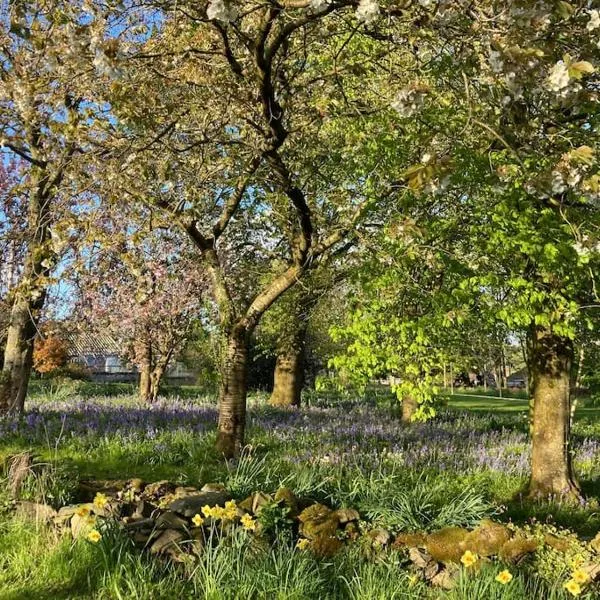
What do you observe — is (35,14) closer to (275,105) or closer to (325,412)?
(275,105)

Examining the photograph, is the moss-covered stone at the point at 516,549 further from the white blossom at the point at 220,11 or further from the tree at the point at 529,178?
the white blossom at the point at 220,11

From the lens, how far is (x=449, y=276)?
7.94 meters

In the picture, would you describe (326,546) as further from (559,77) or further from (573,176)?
(559,77)

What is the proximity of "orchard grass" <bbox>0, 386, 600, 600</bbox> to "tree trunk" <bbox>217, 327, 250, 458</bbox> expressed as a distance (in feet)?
0.97

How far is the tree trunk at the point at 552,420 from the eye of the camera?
27.8 ft

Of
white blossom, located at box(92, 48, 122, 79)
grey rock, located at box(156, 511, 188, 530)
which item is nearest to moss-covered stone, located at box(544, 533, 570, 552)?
grey rock, located at box(156, 511, 188, 530)

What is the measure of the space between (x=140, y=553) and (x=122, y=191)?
13.2ft

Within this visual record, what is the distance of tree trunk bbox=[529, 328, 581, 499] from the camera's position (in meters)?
8.48

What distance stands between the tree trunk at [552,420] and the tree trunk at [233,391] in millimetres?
3988

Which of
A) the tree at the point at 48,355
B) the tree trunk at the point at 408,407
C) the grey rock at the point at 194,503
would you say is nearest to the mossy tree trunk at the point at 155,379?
the tree trunk at the point at 408,407

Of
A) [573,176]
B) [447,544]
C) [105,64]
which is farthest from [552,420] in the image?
[105,64]

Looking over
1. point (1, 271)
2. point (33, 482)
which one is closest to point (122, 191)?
point (33, 482)

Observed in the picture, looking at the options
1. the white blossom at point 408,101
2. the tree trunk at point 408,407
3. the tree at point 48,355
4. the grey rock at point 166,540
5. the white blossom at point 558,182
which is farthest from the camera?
the tree at point 48,355

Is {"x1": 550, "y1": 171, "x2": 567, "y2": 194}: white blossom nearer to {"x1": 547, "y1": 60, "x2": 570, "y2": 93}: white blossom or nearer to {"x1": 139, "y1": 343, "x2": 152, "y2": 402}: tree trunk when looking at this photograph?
{"x1": 547, "y1": 60, "x2": 570, "y2": 93}: white blossom
